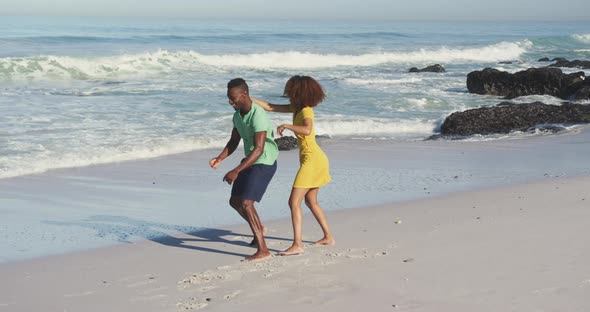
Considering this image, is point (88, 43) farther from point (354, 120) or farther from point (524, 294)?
point (524, 294)

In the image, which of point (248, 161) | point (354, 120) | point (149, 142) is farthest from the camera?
point (354, 120)

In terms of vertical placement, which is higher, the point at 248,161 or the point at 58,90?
the point at 248,161

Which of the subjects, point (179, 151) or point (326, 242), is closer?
point (326, 242)

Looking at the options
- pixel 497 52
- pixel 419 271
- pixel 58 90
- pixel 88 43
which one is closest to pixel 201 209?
pixel 419 271

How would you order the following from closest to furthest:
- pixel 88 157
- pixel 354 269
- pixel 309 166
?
pixel 354 269, pixel 309 166, pixel 88 157

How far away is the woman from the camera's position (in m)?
6.18

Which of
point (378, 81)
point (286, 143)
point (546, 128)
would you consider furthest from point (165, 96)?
point (546, 128)

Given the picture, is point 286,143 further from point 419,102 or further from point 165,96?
point 165,96

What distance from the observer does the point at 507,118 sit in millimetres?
14469

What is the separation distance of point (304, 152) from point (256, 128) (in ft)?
1.63

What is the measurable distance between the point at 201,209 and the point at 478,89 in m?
15.5

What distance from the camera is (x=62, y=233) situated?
7.21 meters

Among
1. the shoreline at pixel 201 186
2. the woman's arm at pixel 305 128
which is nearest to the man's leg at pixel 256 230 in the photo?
the woman's arm at pixel 305 128

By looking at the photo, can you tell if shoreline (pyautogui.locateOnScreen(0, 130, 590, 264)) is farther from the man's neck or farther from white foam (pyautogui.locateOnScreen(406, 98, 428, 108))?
white foam (pyautogui.locateOnScreen(406, 98, 428, 108))
